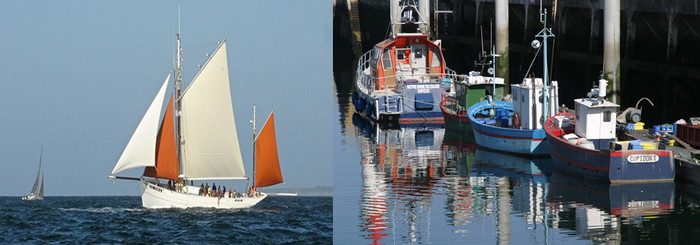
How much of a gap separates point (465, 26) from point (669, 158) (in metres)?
62.1

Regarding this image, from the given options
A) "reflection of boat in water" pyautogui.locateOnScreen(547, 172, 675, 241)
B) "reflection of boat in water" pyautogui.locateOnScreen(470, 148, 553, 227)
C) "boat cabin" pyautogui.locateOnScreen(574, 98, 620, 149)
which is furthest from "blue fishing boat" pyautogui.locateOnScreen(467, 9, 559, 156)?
"reflection of boat in water" pyautogui.locateOnScreen(547, 172, 675, 241)

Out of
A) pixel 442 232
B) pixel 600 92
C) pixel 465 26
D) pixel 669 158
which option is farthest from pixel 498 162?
pixel 465 26

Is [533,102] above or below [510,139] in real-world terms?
above

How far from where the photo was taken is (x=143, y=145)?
73.0 m

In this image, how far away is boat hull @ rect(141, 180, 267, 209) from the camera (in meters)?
70.9

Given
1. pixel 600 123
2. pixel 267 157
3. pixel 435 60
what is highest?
pixel 435 60

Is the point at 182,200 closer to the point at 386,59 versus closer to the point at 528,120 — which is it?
the point at 386,59

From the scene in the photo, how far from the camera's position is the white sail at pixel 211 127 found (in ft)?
233

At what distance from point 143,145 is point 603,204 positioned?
3816 centimetres

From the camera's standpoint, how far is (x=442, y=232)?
3616 cm

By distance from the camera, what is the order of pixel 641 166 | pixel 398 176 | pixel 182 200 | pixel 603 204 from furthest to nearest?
pixel 182 200 < pixel 398 176 < pixel 641 166 < pixel 603 204

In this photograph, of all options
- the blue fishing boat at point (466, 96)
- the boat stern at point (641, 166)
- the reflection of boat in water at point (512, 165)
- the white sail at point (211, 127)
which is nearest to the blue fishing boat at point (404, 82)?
the blue fishing boat at point (466, 96)

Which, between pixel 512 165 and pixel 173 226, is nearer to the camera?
pixel 512 165

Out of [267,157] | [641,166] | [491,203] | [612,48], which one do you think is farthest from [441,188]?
[267,157]
